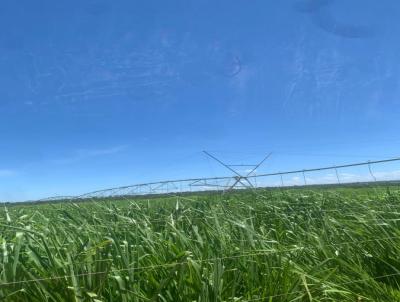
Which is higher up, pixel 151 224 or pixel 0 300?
pixel 151 224

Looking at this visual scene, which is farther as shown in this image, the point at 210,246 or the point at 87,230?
the point at 87,230

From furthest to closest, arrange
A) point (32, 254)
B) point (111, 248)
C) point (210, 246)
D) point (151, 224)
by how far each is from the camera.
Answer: point (151, 224)
point (210, 246)
point (111, 248)
point (32, 254)

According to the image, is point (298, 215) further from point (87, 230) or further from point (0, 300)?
point (0, 300)

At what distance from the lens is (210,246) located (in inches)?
162

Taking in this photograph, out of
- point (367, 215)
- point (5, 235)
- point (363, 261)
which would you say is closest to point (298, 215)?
point (367, 215)

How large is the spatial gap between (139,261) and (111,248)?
26 centimetres

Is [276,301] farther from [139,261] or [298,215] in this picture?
[298,215]

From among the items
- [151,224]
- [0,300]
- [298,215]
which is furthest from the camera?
[298,215]

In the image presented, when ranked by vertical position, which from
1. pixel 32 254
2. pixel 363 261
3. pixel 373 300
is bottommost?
pixel 373 300

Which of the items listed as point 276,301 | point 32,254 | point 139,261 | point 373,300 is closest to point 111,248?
point 139,261

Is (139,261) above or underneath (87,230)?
underneath

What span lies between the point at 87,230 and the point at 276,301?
188 cm

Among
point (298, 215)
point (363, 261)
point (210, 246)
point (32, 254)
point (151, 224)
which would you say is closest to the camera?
point (32, 254)

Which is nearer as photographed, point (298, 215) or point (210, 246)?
point (210, 246)
